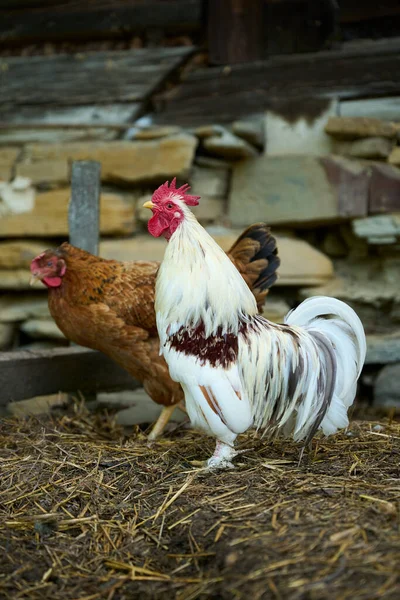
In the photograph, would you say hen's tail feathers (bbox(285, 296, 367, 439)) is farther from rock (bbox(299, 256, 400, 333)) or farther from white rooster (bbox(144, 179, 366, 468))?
rock (bbox(299, 256, 400, 333))

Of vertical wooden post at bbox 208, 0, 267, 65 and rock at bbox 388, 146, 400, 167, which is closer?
rock at bbox 388, 146, 400, 167

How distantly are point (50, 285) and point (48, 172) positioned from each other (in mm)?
2209

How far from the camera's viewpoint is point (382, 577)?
2.03m

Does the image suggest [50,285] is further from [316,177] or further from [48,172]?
[316,177]

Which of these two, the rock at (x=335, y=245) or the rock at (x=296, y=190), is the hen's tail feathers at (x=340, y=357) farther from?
the rock at (x=335, y=245)

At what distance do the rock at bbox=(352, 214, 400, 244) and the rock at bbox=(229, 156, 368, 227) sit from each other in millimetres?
104

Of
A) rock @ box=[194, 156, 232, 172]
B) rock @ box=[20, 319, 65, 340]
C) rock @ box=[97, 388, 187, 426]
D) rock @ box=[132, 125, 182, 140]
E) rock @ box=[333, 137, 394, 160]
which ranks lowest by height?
rock @ box=[97, 388, 187, 426]

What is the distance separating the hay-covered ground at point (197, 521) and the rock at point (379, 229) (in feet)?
7.22

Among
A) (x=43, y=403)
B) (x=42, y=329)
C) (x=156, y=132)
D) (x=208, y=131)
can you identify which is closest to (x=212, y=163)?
(x=208, y=131)

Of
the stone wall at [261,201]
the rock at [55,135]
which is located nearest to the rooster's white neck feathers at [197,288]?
the stone wall at [261,201]

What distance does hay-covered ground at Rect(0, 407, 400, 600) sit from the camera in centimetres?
216

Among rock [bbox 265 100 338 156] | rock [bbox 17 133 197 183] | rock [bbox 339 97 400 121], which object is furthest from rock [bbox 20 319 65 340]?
rock [bbox 339 97 400 121]

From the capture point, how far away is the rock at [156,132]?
6.11 m

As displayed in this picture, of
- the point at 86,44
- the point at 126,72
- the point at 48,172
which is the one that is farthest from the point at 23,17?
the point at 48,172
